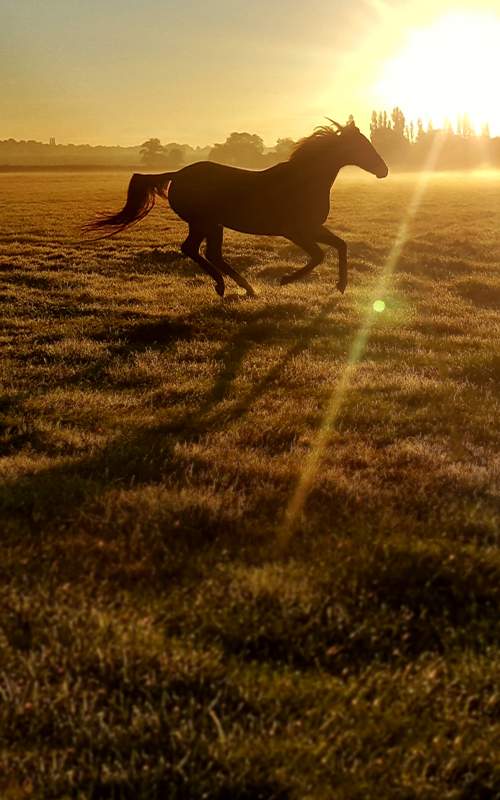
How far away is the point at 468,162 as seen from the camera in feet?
499

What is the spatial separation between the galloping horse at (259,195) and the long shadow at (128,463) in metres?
2.65

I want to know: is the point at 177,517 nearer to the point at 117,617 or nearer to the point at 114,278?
the point at 117,617

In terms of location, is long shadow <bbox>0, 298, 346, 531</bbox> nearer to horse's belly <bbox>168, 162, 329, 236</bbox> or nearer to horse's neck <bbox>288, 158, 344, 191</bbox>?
horse's belly <bbox>168, 162, 329, 236</bbox>

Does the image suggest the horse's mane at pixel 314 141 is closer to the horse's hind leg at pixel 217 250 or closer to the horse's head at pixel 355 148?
the horse's head at pixel 355 148

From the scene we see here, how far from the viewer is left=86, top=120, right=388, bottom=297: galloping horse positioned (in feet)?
34.0

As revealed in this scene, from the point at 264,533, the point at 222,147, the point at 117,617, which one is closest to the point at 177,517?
the point at 264,533

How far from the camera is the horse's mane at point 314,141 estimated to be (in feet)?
35.0

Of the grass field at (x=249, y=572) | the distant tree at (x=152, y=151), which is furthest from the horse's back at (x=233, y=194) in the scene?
the distant tree at (x=152, y=151)

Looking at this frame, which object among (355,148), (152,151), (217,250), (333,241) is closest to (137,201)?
(217,250)

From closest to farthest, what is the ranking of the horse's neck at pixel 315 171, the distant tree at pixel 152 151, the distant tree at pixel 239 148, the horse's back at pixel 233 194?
the horse's back at pixel 233 194 < the horse's neck at pixel 315 171 < the distant tree at pixel 239 148 < the distant tree at pixel 152 151

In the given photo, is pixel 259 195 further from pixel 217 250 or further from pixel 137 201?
pixel 137 201

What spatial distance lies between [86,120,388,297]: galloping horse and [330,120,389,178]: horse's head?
2 cm

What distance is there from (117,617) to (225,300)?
31.7ft

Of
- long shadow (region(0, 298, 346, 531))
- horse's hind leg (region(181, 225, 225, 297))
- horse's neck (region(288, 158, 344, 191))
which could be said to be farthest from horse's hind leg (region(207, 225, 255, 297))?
long shadow (region(0, 298, 346, 531))
